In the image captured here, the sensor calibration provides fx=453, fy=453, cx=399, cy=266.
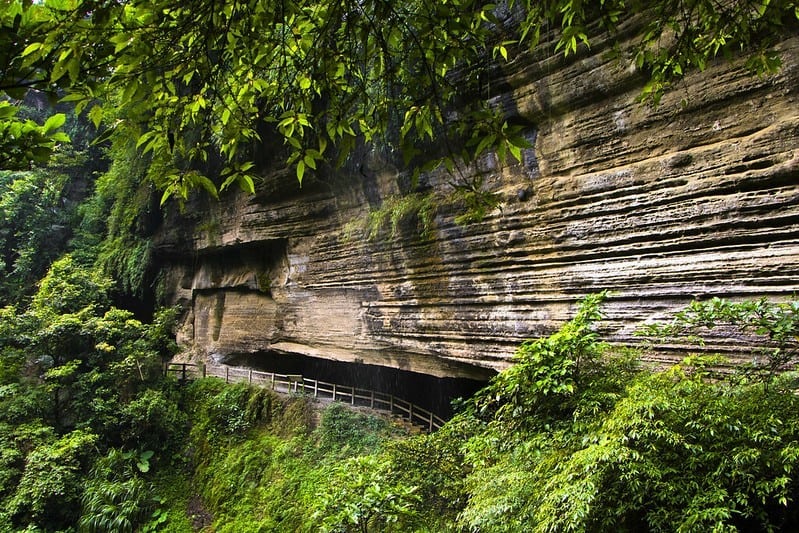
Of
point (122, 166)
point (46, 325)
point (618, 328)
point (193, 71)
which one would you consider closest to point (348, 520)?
point (618, 328)

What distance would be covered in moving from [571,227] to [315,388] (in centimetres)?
737

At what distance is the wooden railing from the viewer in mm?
9672

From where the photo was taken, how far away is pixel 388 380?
10.5 meters

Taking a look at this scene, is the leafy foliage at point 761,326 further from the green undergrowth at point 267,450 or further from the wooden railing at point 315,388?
the wooden railing at point 315,388

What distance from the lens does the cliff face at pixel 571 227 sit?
4.38m

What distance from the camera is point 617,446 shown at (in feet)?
9.12

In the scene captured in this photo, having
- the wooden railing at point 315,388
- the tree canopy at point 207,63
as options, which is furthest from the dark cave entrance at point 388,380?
the tree canopy at point 207,63

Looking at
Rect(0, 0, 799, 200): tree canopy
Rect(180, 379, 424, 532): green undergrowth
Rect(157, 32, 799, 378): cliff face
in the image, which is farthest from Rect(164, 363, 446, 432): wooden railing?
Rect(0, 0, 799, 200): tree canopy

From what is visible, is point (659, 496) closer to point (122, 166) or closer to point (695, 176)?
point (695, 176)

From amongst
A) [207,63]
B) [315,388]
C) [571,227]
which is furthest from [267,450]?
[207,63]

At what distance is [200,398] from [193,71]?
1182 cm

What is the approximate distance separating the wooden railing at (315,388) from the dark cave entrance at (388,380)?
0.20 m

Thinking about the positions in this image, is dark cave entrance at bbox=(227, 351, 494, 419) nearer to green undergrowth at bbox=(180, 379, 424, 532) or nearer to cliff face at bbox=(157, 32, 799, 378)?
green undergrowth at bbox=(180, 379, 424, 532)

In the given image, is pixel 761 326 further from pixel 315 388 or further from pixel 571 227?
pixel 315 388
